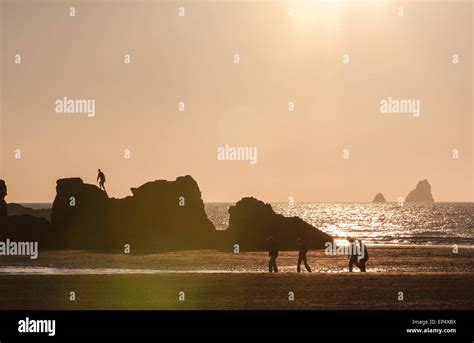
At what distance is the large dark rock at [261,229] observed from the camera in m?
84.7

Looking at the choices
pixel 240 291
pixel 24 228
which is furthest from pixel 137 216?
pixel 240 291

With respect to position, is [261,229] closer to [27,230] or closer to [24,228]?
[27,230]

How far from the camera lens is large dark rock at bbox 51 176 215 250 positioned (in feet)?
287

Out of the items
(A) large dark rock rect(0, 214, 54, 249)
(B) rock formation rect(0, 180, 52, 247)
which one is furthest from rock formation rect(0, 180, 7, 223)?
(A) large dark rock rect(0, 214, 54, 249)

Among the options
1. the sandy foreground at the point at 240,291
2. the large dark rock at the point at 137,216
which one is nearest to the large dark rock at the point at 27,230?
the large dark rock at the point at 137,216

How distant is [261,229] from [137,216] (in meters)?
16.2

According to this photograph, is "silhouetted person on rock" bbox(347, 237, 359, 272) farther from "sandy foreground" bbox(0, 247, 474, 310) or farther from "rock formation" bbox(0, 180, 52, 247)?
"rock formation" bbox(0, 180, 52, 247)

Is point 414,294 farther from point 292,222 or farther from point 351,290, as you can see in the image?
point 292,222

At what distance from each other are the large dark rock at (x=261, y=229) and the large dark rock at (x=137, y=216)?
334 cm

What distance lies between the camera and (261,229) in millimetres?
87750

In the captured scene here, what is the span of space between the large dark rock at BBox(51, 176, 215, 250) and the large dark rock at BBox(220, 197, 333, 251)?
3.34 meters
